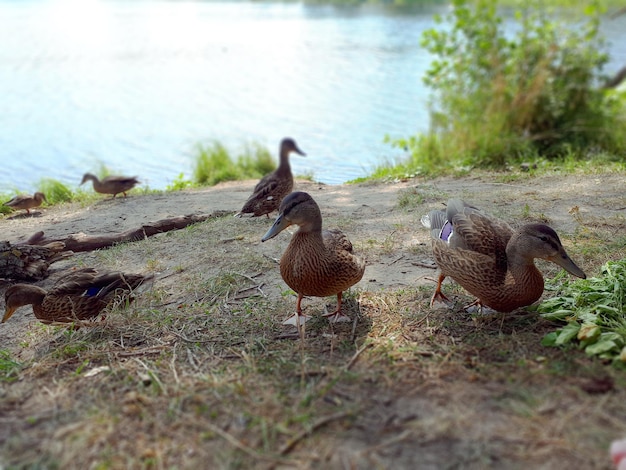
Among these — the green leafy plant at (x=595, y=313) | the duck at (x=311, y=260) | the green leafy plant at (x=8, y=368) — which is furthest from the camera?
the duck at (x=311, y=260)

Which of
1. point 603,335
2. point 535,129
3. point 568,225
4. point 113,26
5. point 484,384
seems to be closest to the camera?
point 484,384

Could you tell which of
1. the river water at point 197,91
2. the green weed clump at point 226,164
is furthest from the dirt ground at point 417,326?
the river water at point 197,91

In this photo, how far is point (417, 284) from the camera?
419 cm

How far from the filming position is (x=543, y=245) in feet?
10.9

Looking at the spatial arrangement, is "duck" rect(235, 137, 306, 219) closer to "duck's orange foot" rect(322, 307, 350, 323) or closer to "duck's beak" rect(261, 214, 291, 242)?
"duck's beak" rect(261, 214, 291, 242)

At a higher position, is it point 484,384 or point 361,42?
point 484,384

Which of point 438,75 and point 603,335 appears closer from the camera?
point 603,335

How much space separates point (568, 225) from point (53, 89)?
13684 mm

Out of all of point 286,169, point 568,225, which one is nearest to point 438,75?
point 286,169

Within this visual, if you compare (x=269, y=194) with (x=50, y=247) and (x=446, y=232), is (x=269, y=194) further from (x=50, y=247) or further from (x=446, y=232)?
(x=446, y=232)

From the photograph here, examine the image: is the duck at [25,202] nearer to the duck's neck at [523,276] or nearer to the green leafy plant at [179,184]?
the green leafy plant at [179,184]

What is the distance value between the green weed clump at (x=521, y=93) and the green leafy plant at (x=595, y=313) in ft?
18.2

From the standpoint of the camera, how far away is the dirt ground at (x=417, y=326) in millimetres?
2338

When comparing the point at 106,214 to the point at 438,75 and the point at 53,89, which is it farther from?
the point at 53,89
